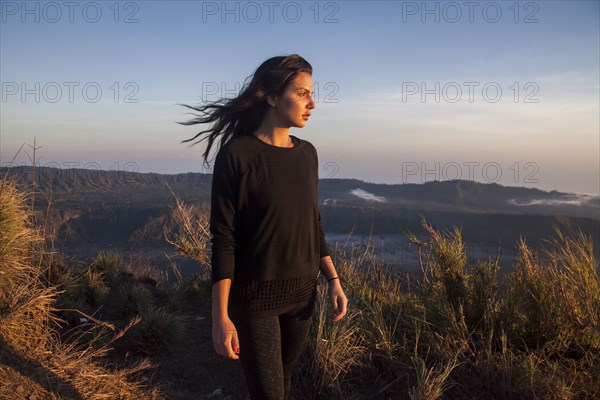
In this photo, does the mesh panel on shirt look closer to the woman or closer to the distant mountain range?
the woman

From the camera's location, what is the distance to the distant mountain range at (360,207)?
27.3 m

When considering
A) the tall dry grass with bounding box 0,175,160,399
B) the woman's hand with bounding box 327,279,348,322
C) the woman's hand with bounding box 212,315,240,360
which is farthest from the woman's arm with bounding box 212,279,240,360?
the tall dry grass with bounding box 0,175,160,399

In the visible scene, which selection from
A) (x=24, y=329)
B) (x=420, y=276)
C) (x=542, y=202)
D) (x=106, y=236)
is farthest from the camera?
(x=542, y=202)

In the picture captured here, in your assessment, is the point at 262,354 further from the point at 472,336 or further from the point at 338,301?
the point at 472,336

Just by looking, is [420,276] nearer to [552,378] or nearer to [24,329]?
[552,378]

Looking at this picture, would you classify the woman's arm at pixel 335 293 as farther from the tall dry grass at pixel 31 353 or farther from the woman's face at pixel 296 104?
the tall dry grass at pixel 31 353

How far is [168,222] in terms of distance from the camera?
3000cm

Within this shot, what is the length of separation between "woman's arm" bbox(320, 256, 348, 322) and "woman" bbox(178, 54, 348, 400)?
13 cm

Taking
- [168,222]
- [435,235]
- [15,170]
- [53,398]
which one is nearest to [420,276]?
[435,235]

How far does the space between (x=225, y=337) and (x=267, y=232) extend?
1.39 feet

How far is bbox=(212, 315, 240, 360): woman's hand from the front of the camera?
1.70 m

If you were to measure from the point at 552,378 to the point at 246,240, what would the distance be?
2178 mm

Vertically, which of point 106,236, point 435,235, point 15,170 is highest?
point 15,170

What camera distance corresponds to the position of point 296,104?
78.6 inches
